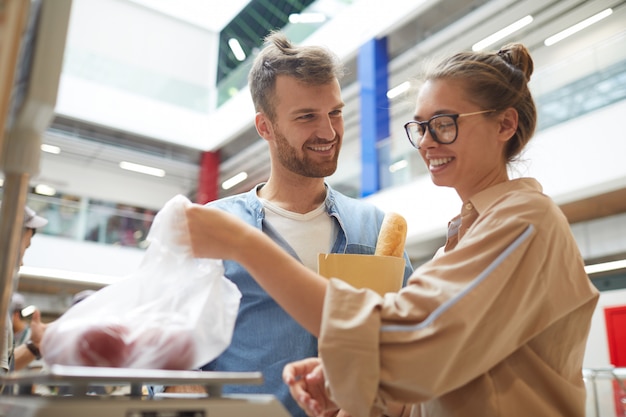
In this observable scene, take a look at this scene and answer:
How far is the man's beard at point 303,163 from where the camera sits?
1.64 m

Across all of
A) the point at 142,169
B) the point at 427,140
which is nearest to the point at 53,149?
the point at 142,169

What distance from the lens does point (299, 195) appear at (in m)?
1.70

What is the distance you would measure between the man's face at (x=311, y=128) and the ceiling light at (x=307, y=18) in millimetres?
9390

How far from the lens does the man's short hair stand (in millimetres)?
1657

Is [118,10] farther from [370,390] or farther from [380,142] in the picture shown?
[370,390]

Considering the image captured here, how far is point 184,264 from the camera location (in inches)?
35.9

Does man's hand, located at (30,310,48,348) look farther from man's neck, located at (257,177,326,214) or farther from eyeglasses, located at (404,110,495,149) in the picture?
eyeglasses, located at (404,110,495,149)

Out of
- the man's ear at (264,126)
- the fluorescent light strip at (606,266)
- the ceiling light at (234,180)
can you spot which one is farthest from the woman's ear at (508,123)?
the ceiling light at (234,180)

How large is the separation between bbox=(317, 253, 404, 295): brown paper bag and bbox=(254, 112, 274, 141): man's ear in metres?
0.75

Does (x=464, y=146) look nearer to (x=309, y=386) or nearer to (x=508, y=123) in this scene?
(x=508, y=123)

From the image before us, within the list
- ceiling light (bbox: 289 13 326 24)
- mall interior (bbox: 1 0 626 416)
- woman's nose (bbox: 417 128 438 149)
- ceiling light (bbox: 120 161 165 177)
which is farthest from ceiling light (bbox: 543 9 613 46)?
ceiling light (bbox: 120 161 165 177)

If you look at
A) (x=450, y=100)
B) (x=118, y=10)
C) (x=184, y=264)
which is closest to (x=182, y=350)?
(x=184, y=264)

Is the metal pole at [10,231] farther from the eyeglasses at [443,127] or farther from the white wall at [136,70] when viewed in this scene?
the white wall at [136,70]

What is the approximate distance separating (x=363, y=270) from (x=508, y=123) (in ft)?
1.35
